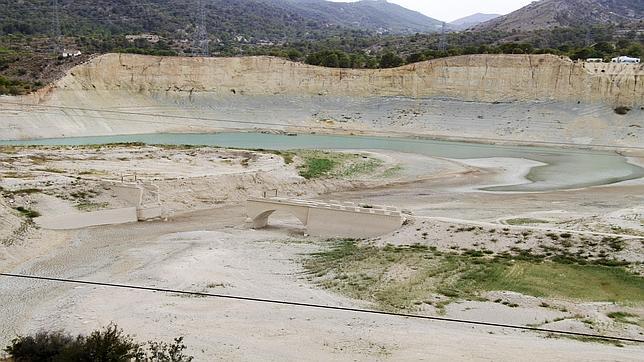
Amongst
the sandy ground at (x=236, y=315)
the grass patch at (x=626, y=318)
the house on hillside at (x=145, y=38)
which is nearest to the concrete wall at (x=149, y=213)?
the sandy ground at (x=236, y=315)

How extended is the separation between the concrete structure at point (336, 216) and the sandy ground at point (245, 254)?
0.89m

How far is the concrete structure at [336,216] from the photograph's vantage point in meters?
28.1

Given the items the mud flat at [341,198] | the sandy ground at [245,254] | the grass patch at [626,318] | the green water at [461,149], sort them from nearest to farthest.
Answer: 1. the sandy ground at [245,254]
2. the grass patch at [626,318]
3. the mud flat at [341,198]
4. the green water at [461,149]

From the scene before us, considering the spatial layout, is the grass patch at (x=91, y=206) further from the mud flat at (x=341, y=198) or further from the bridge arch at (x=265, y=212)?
the bridge arch at (x=265, y=212)

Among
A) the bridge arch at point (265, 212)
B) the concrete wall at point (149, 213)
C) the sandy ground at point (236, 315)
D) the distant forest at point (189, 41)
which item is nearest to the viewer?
the sandy ground at point (236, 315)

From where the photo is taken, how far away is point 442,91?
72.2m

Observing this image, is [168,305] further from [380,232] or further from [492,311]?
[380,232]

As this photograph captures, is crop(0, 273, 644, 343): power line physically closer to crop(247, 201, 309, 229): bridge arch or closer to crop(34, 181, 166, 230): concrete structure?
crop(34, 181, 166, 230): concrete structure

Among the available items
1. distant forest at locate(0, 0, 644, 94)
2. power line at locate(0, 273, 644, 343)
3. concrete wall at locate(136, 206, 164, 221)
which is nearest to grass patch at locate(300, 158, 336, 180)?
concrete wall at locate(136, 206, 164, 221)

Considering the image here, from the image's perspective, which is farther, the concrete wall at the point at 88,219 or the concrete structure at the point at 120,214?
the concrete structure at the point at 120,214

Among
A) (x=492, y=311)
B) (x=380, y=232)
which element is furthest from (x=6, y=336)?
(x=380, y=232)

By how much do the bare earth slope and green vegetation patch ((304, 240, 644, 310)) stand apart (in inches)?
1654

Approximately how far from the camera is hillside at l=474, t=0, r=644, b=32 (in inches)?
6009

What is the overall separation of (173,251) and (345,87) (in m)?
51.1
